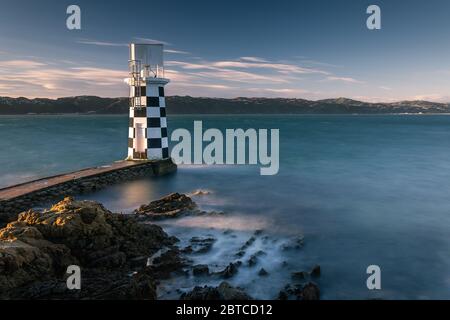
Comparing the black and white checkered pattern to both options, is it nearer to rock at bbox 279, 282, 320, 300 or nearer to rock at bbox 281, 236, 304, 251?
rock at bbox 281, 236, 304, 251

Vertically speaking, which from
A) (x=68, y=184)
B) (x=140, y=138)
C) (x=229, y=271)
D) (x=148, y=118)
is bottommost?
(x=229, y=271)

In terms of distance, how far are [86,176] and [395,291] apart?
10032mm

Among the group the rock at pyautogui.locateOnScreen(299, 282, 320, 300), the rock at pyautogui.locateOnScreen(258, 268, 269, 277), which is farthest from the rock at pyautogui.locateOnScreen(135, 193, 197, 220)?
the rock at pyautogui.locateOnScreen(299, 282, 320, 300)

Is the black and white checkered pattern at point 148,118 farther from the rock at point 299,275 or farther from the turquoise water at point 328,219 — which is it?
the rock at point 299,275

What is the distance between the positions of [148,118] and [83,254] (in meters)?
9.53

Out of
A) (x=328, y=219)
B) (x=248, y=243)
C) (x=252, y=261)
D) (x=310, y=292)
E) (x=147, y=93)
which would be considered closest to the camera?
(x=310, y=292)

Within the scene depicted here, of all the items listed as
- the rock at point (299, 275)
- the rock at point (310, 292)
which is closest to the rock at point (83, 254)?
the rock at point (299, 275)

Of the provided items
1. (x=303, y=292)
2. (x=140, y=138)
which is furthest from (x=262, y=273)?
(x=140, y=138)

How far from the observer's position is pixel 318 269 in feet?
19.6

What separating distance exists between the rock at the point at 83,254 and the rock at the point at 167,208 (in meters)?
1.72

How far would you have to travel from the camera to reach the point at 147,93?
14.5 m

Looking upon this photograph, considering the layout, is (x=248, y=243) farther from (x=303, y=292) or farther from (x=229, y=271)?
(x=303, y=292)

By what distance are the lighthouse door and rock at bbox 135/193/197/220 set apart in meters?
5.65

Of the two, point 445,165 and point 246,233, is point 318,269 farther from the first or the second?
Answer: point 445,165
